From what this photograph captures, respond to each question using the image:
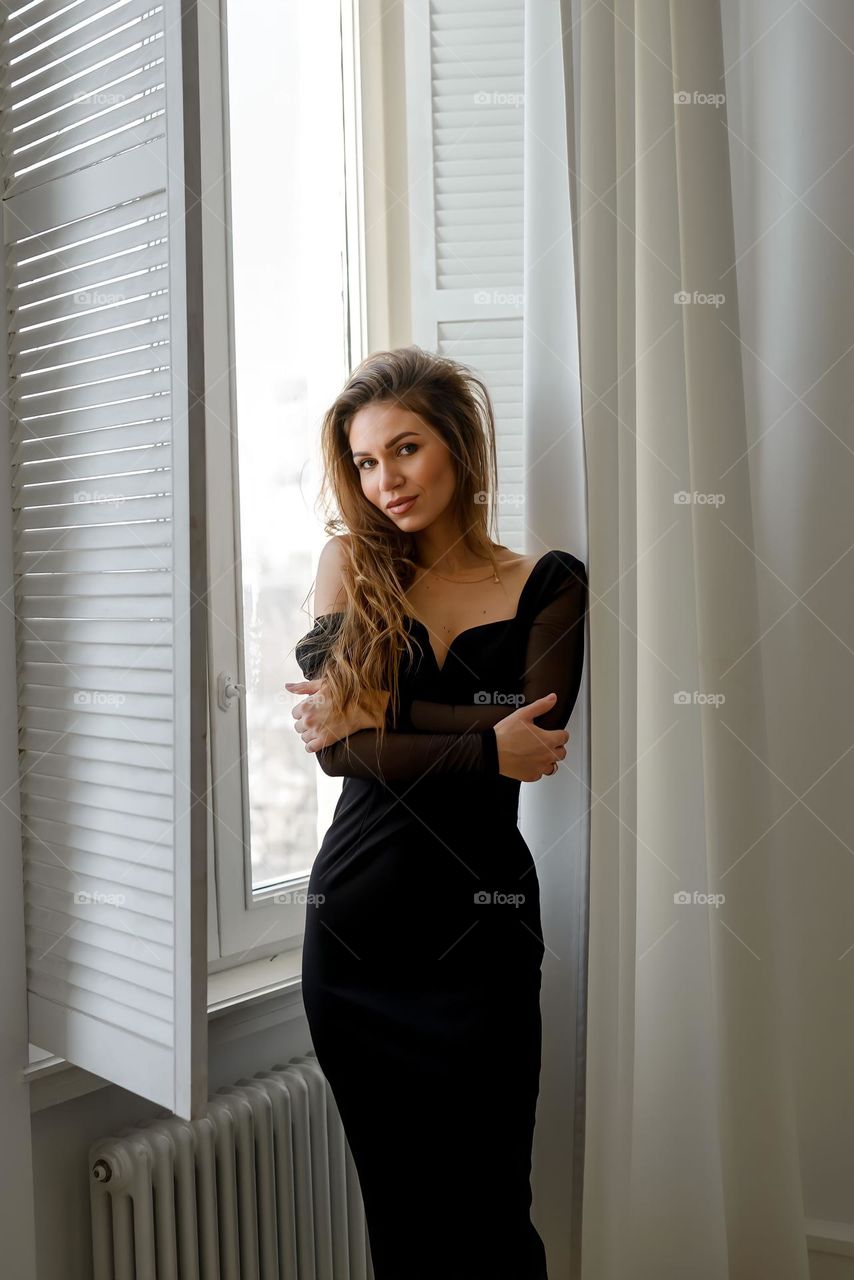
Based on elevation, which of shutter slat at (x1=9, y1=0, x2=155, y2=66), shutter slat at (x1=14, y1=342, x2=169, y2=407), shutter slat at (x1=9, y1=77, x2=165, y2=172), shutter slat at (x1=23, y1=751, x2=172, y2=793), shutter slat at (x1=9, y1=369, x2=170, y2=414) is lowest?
shutter slat at (x1=23, y1=751, x2=172, y2=793)

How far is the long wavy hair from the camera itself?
4.56 feet

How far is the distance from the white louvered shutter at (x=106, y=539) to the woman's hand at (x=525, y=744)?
40cm

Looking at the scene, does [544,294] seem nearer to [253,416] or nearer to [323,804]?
[253,416]

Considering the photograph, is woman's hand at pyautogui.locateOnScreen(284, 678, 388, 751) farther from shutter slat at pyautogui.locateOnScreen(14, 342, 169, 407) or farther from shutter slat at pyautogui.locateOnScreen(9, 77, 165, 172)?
shutter slat at pyautogui.locateOnScreen(9, 77, 165, 172)

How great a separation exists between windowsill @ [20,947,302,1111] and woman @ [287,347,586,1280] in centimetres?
24

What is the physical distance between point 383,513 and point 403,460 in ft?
0.37

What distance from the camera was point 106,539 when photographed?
1.23m

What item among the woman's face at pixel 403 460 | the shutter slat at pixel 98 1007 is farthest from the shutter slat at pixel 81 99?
the shutter slat at pixel 98 1007

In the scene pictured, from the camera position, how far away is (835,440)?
1.63 m

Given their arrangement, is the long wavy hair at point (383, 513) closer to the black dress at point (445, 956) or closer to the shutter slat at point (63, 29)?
the black dress at point (445, 956)

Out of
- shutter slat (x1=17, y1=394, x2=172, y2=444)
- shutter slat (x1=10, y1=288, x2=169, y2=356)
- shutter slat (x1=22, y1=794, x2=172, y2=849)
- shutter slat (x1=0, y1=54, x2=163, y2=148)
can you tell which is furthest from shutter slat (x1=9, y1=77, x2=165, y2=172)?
shutter slat (x1=22, y1=794, x2=172, y2=849)

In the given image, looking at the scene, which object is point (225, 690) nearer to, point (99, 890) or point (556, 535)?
point (99, 890)

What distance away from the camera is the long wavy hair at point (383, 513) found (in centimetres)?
139

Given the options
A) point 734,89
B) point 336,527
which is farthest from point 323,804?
point 734,89
